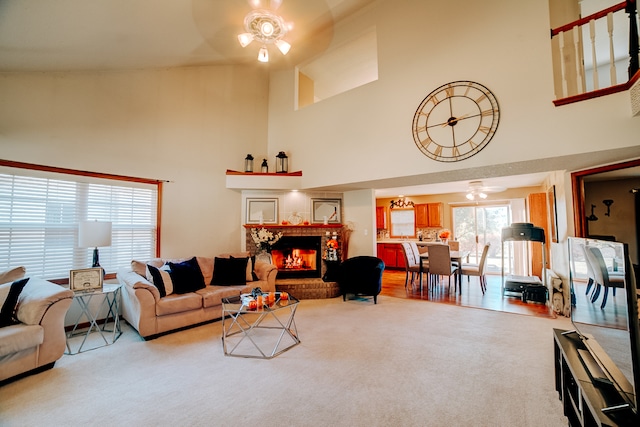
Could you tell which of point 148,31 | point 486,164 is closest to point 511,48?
point 486,164

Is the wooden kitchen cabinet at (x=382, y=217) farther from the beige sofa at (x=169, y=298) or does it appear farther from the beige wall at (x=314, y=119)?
the beige sofa at (x=169, y=298)

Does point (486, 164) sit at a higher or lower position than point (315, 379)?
higher

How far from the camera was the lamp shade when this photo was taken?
3158 mm

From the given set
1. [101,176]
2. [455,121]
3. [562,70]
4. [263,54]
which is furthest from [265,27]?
[562,70]

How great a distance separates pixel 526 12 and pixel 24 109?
612 centimetres

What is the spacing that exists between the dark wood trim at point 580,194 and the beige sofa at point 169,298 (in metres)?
4.59

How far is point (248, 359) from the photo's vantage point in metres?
2.64

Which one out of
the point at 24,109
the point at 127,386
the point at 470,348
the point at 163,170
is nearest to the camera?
the point at 127,386

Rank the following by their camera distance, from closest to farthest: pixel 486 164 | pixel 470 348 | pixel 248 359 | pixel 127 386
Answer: pixel 127 386 → pixel 248 359 → pixel 470 348 → pixel 486 164

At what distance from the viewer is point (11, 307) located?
A: 2432 millimetres

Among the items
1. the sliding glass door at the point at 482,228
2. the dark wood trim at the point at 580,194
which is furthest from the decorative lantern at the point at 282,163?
the sliding glass door at the point at 482,228

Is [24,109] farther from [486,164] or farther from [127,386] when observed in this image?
[486,164]

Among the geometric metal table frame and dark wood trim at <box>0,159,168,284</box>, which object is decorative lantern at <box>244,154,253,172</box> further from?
the geometric metal table frame

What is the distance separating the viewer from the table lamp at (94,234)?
3.16m
